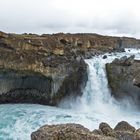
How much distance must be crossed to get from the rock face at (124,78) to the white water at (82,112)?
0.61 metres

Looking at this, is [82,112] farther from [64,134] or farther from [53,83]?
[64,134]

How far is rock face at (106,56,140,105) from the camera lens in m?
32.4

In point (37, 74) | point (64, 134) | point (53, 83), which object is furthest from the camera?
point (37, 74)

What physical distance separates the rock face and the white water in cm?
61

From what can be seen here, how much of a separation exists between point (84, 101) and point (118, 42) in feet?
158

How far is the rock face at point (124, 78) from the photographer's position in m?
32.4

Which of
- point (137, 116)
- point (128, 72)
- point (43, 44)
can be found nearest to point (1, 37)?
point (43, 44)

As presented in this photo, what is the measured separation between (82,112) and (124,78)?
521cm

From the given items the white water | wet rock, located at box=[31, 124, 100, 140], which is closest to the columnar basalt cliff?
the white water

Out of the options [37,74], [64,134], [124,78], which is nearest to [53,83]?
[37,74]

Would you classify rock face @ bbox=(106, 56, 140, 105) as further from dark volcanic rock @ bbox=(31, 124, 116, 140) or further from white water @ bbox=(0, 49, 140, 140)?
dark volcanic rock @ bbox=(31, 124, 116, 140)

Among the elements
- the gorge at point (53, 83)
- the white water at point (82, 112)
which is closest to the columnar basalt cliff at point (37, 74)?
the gorge at point (53, 83)

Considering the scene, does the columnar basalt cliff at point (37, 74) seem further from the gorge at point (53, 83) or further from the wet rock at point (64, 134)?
the wet rock at point (64, 134)

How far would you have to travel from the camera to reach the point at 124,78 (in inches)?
1292
